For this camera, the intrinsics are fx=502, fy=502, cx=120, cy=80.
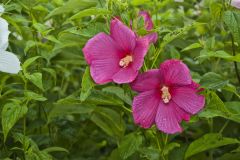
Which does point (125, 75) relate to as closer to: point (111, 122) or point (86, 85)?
point (86, 85)

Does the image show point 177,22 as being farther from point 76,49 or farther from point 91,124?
point 91,124

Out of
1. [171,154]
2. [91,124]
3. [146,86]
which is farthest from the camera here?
[91,124]

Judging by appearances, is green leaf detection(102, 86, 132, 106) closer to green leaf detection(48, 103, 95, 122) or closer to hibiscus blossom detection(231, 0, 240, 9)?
green leaf detection(48, 103, 95, 122)

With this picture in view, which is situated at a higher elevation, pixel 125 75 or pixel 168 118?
pixel 125 75

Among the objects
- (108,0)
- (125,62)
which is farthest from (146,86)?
(108,0)

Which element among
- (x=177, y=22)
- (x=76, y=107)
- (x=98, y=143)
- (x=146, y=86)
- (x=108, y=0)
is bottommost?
(x=98, y=143)

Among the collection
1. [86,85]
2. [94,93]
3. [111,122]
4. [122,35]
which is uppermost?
[122,35]

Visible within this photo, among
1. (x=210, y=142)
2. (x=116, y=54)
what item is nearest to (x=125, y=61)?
(x=116, y=54)
